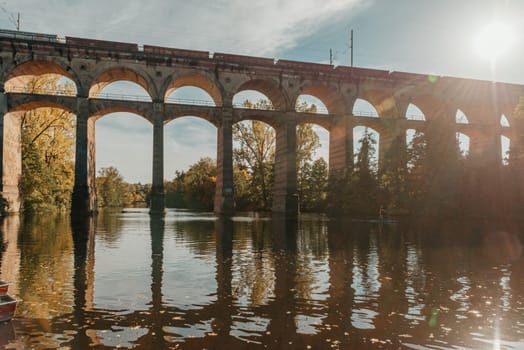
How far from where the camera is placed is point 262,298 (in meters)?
8.27

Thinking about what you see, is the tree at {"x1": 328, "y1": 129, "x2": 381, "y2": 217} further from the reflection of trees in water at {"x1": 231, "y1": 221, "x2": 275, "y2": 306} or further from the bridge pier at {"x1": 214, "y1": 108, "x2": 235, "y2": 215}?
the reflection of trees in water at {"x1": 231, "y1": 221, "x2": 275, "y2": 306}

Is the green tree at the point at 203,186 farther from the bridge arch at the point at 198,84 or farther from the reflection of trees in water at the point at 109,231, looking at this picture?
the reflection of trees in water at the point at 109,231

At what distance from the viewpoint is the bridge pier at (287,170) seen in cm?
4203

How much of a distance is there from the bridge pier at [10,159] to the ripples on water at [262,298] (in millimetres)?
25242

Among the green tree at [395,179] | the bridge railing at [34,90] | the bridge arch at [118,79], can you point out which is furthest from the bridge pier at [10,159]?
the green tree at [395,179]

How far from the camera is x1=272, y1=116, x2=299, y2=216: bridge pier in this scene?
42.0 meters

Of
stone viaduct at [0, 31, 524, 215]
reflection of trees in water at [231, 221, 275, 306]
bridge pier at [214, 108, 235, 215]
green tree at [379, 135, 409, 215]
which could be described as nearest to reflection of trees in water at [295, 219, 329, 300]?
reflection of trees in water at [231, 221, 275, 306]

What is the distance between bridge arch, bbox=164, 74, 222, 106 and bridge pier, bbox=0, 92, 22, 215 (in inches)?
599

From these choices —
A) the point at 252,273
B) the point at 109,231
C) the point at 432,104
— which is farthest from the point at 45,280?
the point at 432,104

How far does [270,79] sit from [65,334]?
40068 millimetres

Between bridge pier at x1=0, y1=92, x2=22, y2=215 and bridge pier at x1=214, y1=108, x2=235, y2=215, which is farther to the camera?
bridge pier at x1=214, y1=108, x2=235, y2=215

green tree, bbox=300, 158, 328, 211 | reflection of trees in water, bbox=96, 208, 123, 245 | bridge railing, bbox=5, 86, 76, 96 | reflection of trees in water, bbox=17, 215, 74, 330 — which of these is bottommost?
reflection of trees in water, bbox=96, 208, 123, 245

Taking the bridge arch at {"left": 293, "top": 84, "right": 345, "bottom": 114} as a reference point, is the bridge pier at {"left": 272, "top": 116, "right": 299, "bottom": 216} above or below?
below

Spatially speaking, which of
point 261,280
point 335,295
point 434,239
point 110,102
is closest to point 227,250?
point 261,280
